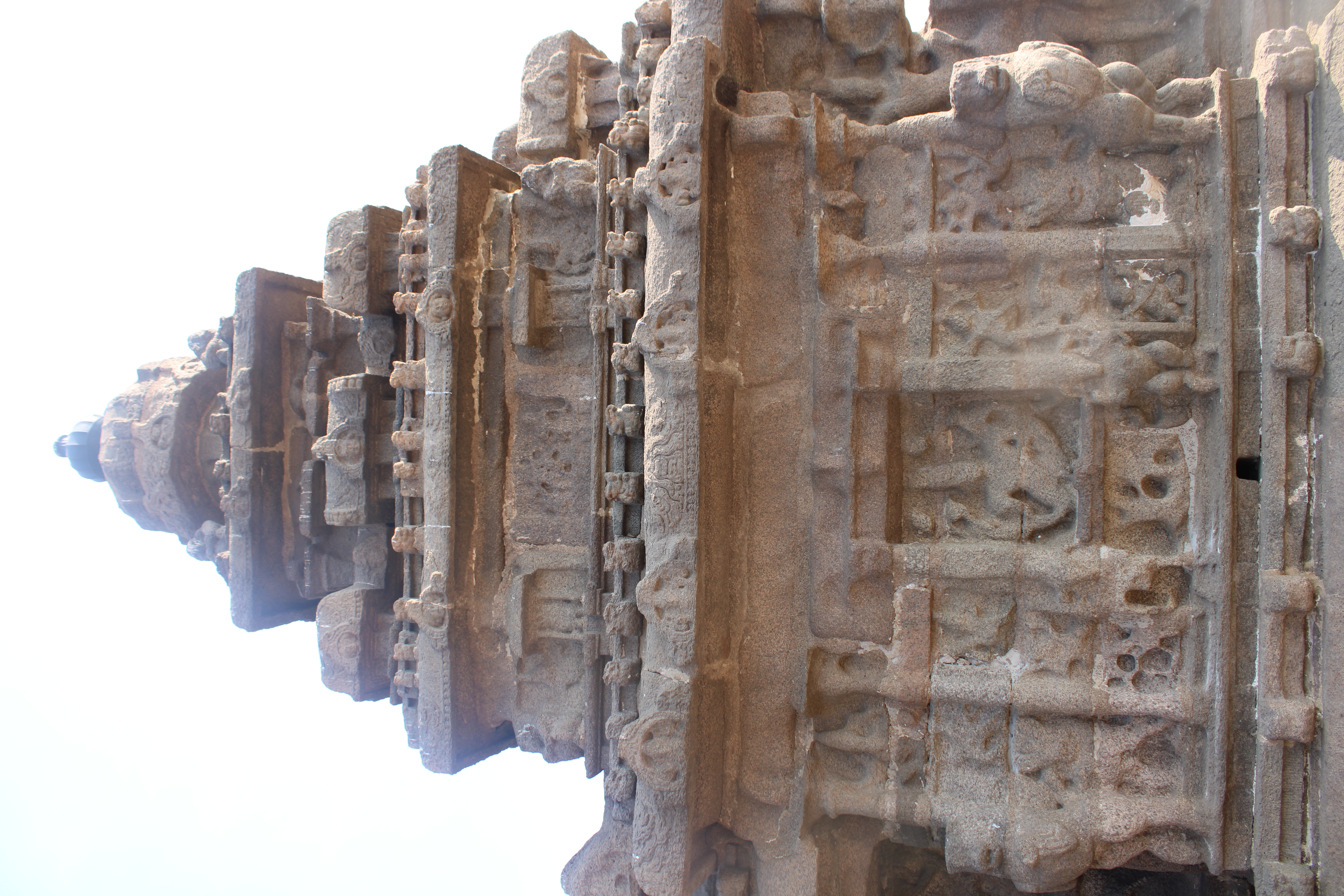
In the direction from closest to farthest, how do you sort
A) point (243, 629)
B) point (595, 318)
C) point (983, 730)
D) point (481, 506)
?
point (983, 730) → point (595, 318) → point (481, 506) → point (243, 629)

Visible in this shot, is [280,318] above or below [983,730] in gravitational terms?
above

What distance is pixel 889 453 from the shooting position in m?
4.41

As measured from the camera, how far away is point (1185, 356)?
4059mm

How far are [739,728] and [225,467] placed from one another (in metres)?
4.06

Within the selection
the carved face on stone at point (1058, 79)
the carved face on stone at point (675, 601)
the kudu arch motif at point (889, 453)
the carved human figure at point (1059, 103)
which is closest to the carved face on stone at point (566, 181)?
the kudu arch motif at point (889, 453)

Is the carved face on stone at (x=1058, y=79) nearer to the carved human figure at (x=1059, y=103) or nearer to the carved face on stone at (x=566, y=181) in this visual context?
the carved human figure at (x=1059, y=103)

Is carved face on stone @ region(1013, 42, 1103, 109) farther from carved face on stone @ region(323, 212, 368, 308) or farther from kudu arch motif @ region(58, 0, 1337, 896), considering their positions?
carved face on stone @ region(323, 212, 368, 308)

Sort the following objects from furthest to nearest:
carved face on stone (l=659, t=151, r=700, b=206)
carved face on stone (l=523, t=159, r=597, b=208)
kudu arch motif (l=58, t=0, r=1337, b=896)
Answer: carved face on stone (l=523, t=159, r=597, b=208)
carved face on stone (l=659, t=151, r=700, b=206)
kudu arch motif (l=58, t=0, r=1337, b=896)

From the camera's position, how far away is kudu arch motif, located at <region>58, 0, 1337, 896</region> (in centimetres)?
405

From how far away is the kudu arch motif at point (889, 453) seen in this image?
405cm

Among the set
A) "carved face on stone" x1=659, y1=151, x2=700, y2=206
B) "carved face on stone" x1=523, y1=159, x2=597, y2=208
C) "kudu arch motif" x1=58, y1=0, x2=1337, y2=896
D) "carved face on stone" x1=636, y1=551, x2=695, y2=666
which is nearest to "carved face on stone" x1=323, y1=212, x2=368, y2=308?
"kudu arch motif" x1=58, y1=0, x2=1337, y2=896

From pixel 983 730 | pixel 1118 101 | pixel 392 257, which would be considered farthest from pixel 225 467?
pixel 1118 101

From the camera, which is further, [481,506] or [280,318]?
[280,318]

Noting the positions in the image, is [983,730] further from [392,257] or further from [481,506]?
[392,257]
